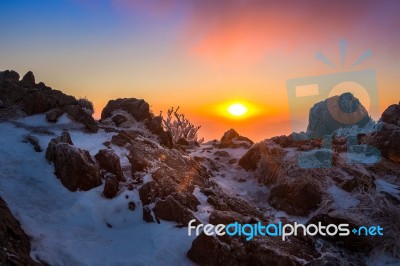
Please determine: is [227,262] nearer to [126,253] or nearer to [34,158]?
[126,253]

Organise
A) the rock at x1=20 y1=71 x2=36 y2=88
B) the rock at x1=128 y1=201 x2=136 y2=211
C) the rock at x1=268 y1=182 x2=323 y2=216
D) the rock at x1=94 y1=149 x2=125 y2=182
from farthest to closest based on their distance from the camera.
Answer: the rock at x1=20 y1=71 x2=36 y2=88
the rock at x1=268 y1=182 x2=323 y2=216
the rock at x1=94 y1=149 x2=125 y2=182
the rock at x1=128 y1=201 x2=136 y2=211

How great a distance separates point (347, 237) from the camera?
11953 mm

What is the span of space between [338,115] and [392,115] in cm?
764

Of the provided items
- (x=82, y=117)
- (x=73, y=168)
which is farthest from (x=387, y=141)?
(x=82, y=117)

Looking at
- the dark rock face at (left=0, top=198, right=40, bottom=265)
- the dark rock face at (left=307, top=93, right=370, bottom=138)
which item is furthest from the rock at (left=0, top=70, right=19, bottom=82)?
the dark rock face at (left=307, top=93, right=370, bottom=138)

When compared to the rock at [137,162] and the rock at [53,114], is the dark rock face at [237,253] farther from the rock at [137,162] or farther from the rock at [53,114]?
the rock at [53,114]

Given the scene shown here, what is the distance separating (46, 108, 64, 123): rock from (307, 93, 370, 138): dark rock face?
24924mm

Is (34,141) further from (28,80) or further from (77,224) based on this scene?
(28,80)

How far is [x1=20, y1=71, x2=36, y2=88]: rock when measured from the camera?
76.2 feet

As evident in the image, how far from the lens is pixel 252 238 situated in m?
10.8

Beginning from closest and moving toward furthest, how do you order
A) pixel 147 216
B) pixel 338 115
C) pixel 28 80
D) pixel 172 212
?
pixel 147 216 < pixel 172 212 < pixel 28 80 < pixel 338 115

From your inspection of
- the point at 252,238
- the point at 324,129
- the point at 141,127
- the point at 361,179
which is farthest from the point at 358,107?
the point at 252,238

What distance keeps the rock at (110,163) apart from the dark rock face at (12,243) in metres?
4.88

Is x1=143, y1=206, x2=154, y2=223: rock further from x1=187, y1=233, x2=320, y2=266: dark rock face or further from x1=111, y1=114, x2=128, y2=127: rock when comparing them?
x1=111, y1=114, x2=128, y2=127: rock
